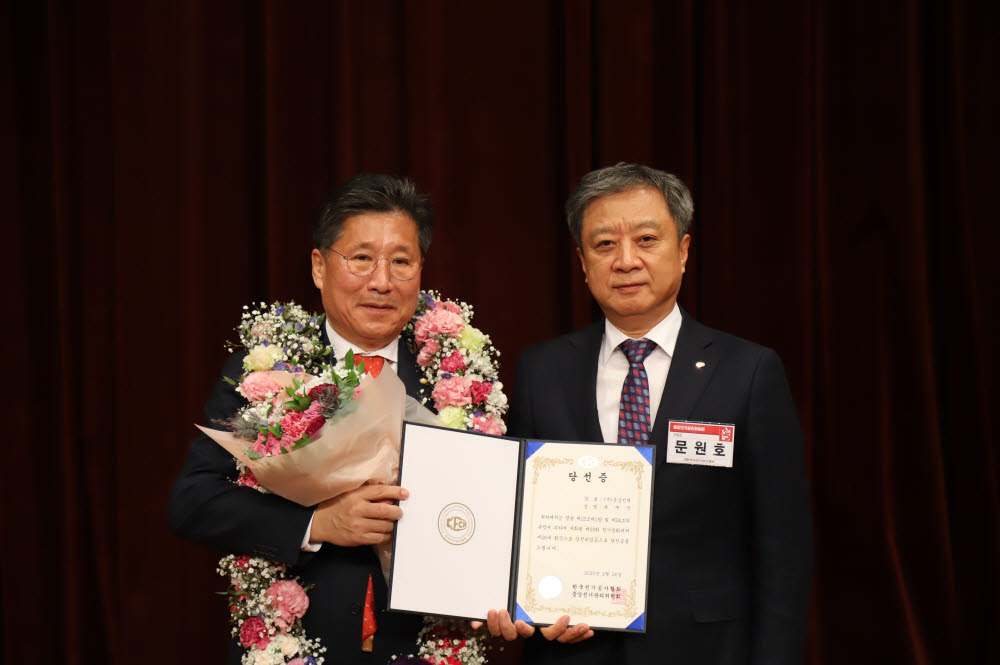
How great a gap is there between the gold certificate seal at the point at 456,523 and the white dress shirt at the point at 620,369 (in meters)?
0.43

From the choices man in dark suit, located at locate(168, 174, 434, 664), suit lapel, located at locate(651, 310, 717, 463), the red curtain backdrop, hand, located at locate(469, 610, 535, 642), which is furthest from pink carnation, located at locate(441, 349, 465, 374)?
the red curtain backdrop

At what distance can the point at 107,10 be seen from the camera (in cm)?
324

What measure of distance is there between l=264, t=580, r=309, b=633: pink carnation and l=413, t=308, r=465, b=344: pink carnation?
748mm

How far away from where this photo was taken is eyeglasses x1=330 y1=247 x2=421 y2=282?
7.18ft

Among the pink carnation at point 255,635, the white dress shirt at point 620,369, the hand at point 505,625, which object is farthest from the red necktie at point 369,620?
the white dress shirt at point 620,369

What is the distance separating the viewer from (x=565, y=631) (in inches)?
74.0

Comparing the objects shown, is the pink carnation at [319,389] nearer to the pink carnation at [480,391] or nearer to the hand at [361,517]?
the hand at [361,517]

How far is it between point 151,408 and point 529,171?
1.78 m

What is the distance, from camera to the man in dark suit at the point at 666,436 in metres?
1.99

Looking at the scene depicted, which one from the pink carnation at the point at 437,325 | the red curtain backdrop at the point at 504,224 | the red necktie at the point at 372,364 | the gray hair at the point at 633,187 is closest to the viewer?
the red necktie at the point at 372,364

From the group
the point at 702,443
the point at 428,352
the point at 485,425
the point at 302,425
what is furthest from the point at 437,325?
the point at 702,443

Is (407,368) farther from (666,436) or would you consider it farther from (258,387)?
(666,436)

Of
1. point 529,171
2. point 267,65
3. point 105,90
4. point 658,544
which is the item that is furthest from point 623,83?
point 105,90

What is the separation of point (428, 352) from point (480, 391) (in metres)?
0.20
